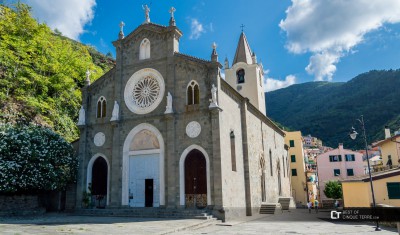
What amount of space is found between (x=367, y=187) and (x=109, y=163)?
20953 millimetres

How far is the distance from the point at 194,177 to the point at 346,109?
98.0m

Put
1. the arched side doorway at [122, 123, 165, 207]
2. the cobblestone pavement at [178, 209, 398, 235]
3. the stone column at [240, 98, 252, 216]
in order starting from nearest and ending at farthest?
the cobblestone pavement at [178, 209, 398, 235] → the arched side doorway at [122, 123, 165, 207] → the stone column at [240, 98, 252, 216]

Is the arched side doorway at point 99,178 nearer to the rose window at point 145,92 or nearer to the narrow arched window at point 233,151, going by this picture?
the rose window at point 145,92

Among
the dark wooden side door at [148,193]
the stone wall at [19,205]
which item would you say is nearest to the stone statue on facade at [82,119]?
the stone wall at [19,205]

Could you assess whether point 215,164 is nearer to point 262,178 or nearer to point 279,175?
point 262,178

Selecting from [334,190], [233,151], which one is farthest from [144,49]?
[334,190]

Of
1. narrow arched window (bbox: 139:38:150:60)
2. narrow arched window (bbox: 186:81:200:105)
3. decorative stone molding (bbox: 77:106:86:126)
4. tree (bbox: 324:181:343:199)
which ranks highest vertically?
narrow arched window (bbox: 139:38:150:60)

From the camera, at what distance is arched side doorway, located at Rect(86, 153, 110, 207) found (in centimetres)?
2591

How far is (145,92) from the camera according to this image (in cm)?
2620

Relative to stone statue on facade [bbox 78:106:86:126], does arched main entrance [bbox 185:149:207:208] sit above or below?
below

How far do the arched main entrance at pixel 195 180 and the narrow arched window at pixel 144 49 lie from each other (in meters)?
9.39

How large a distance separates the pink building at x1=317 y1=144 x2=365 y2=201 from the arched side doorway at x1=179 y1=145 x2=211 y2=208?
38.7 metres

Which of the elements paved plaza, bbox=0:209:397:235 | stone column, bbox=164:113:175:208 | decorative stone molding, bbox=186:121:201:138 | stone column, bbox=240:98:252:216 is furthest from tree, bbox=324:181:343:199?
stone column, bbox=164:113:175:208

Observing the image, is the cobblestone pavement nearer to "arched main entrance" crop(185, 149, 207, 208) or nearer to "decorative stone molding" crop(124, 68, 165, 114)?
"arched main entrance" crop(185, 149, 207, 208)
